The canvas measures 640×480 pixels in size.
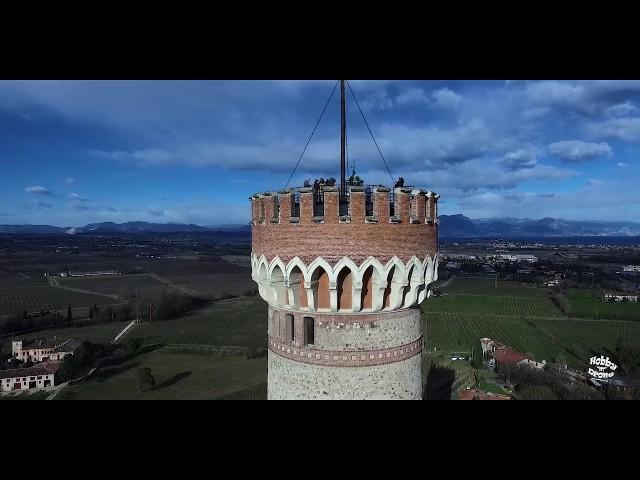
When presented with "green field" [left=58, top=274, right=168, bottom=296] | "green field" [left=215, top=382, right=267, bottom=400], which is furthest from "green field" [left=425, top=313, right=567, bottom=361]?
"green field" [left=58, top=274, right=168, bottom=296]

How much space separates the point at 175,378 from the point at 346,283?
51.7 m

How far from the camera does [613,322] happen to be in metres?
77.2

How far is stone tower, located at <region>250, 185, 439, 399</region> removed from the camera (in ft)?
24.7

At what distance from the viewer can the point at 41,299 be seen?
86438mm

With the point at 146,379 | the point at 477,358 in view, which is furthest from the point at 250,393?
the point at 477,358

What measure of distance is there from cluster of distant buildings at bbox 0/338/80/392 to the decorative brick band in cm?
5368

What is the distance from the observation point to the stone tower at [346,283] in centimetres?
752

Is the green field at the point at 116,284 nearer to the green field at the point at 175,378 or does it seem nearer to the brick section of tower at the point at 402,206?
the green field at the point at 175,378

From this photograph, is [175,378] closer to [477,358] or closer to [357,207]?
[477,358]
